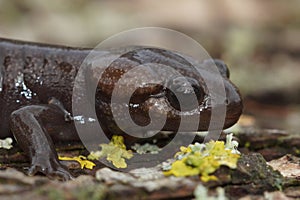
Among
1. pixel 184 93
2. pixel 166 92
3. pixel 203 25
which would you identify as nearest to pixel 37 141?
pixel 166 92

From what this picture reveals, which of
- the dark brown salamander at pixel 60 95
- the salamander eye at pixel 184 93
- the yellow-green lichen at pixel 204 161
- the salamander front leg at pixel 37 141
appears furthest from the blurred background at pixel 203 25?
the yellow-green lichen at pixel 204 161

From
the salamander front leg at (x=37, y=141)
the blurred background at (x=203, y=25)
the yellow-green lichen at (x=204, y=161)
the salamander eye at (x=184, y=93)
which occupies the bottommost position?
the blurred background at (x=203, y=25)

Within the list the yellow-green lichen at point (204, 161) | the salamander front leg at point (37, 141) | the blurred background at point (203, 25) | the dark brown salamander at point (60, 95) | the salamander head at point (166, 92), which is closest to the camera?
the yellow-green lichen at point (204, 161)

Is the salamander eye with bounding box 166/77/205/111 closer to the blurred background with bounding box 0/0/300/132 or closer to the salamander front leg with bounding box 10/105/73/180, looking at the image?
the salamander front leg with bounding box 10/105/73/180

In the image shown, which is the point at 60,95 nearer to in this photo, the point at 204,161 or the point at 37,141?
the point at 37,141

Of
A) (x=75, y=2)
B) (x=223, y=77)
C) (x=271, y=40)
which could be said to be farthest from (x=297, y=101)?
(x=75, y=2)

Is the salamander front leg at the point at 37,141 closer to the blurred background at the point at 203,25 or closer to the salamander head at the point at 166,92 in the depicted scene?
the salamander head at the point at 166,92

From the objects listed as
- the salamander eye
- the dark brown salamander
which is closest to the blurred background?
the dark brown salamander

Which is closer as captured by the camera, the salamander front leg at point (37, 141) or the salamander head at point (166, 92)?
the salamander front leg at point (37, 141)
